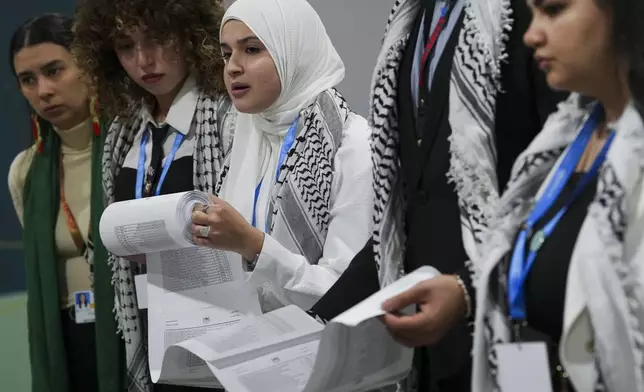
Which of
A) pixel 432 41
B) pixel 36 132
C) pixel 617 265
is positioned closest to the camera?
pixel 617 265

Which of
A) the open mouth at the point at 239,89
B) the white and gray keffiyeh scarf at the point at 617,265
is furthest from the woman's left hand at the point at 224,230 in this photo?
the white and gray keffiyeh scarf at the point at 617,265

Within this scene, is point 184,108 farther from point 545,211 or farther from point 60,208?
point 545,211

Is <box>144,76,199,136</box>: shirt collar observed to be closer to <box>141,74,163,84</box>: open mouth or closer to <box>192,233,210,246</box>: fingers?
<box>141,74,163,84</box>: open mouth

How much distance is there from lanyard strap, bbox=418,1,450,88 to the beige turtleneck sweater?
1659mm

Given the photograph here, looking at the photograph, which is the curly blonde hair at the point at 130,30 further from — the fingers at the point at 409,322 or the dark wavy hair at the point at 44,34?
the fingers at the point at 409,322

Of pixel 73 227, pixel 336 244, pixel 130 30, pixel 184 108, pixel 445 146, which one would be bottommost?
pixel 73 227

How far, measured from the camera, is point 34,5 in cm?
398

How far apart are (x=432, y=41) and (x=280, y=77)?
66cm

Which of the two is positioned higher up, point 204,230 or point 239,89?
point 239,89

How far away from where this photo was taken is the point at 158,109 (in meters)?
2.78

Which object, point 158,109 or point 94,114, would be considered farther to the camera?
point 94,114

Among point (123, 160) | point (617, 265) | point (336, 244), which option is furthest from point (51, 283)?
point (617, 265)

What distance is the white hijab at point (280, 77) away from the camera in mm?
2223

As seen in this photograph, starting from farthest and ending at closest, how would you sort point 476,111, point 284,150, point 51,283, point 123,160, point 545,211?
point 51,283 → point 123,160 → point 284,150 → point 476,111 → point 545,211
